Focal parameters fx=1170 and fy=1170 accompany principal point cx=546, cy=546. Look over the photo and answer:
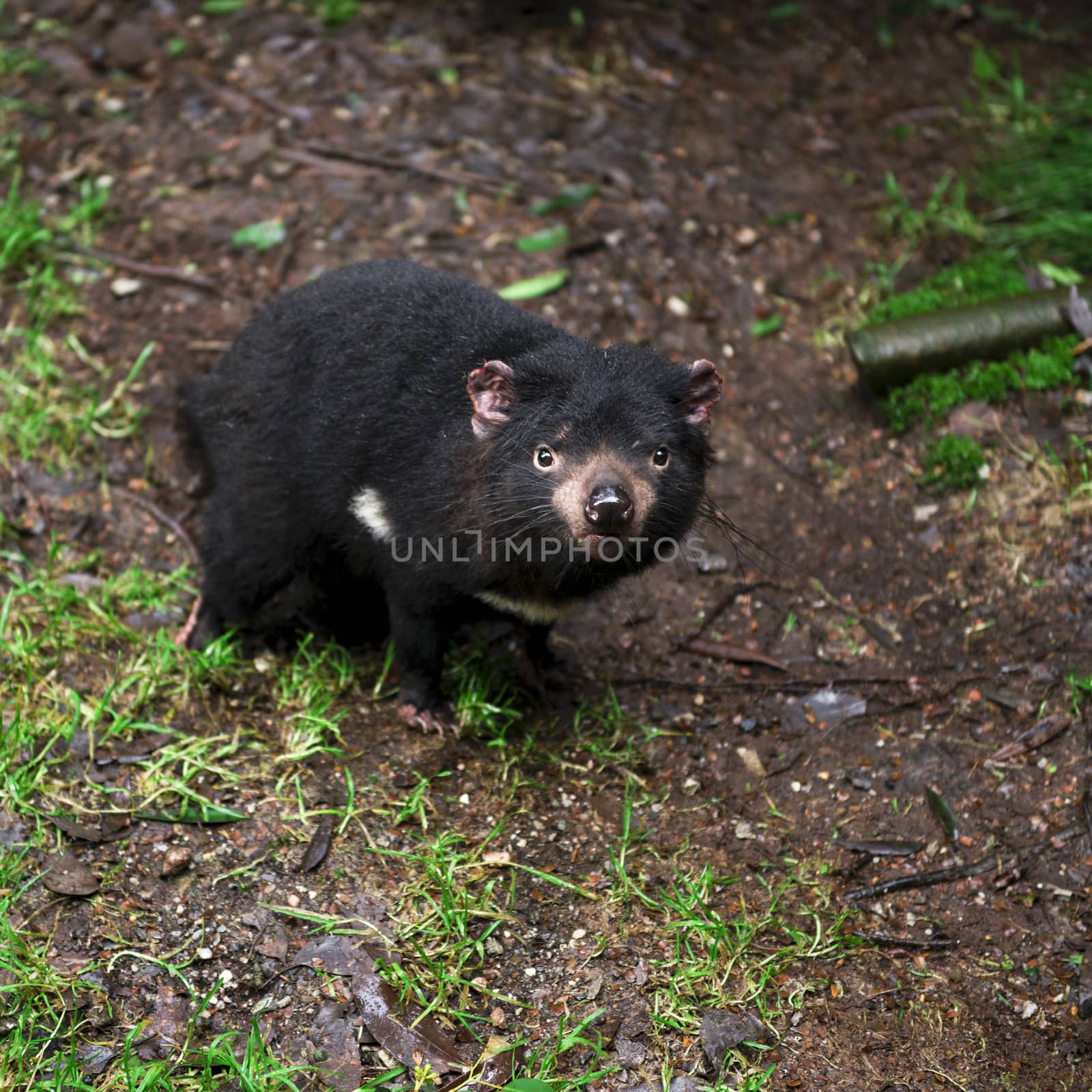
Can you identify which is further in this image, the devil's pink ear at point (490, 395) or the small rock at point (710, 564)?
the small rock at point (710, 564)

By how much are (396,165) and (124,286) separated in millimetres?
1305

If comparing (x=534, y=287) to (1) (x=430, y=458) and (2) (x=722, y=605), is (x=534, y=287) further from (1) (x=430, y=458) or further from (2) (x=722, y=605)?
(1) (x=430, y=458)

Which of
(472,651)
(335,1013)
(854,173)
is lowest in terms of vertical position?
(472,651)

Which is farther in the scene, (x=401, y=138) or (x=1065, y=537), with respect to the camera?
(x=401, y=138)

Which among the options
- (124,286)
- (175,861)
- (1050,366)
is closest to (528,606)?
(175,861)

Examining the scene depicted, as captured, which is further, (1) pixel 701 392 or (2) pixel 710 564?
(2) pixel 710 564

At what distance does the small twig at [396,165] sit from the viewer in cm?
521

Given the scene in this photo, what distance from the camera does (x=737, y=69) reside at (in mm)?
5926


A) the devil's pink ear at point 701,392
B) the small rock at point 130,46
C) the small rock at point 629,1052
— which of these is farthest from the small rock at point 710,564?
the small rock at point 130,46

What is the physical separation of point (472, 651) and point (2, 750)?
1.51 meters

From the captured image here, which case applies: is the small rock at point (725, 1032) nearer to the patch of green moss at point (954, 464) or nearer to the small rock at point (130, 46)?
the patch of green moss at point (954, 464)

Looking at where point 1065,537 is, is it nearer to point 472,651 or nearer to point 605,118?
point 472,651

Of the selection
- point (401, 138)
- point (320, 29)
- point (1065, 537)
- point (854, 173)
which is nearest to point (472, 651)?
point (1065, 537)

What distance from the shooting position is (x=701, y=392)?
3.07m
